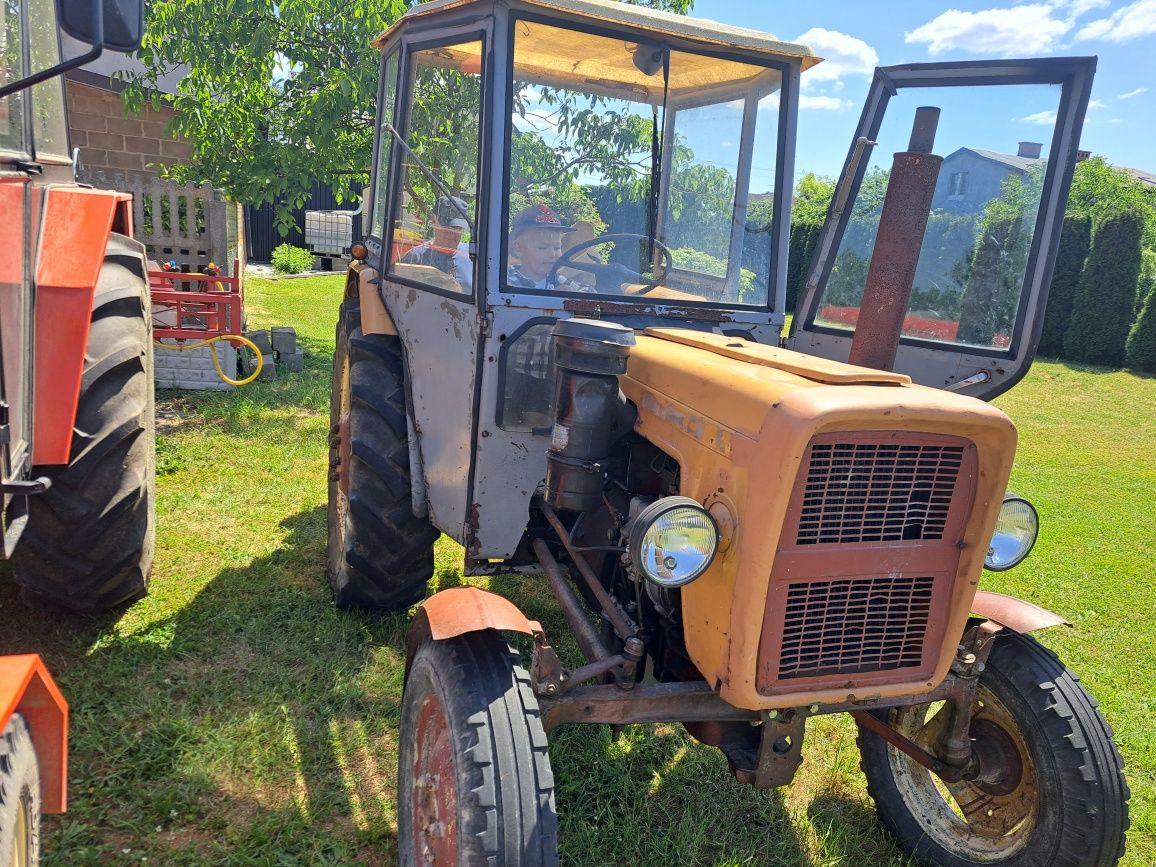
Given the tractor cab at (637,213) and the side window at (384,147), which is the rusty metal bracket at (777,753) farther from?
the side window at (384,147)

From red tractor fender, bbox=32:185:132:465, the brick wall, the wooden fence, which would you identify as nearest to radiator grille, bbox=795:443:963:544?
red tractor fender, bbox=32:185:132:465

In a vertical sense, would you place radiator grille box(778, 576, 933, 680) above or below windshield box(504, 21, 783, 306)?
below

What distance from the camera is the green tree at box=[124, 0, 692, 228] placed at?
6.74 metres

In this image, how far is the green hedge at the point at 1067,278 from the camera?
627 inches

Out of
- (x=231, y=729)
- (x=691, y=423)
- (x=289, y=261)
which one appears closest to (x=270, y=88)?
(x=231, y=729)

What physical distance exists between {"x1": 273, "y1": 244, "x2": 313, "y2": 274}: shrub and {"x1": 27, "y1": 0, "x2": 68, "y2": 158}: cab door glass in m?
13.9

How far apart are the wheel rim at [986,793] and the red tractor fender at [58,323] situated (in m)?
2.63

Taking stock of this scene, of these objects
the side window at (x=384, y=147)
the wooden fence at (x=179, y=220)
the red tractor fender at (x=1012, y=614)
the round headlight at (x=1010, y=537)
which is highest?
the side window at (x=384, y=147)

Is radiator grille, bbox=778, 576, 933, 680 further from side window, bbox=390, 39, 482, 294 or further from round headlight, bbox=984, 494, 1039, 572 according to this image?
side window, bbox=390, 39, 482, 294

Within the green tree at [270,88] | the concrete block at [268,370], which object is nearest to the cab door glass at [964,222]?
the green tree at [270,88]

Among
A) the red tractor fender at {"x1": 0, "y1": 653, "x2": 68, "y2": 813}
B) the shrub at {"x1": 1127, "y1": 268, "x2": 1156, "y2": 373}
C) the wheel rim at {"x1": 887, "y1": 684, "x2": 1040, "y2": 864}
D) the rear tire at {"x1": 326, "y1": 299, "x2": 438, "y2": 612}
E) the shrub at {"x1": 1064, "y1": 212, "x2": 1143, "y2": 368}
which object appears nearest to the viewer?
the red tractor fender at {"x1": 0, "y1": 653, "x2": 68, "y2": 813}

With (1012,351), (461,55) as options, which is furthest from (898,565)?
(461,55)

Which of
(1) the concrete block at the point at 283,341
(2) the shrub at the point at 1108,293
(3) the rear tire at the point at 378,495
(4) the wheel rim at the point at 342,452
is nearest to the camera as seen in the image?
(3) the rear tire at the point at 378,495

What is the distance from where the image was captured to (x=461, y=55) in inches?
114
